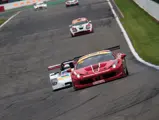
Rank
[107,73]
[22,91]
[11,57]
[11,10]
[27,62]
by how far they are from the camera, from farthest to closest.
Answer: [11,10] → [11,57] → [27,62] → [22,91] → [107,73]

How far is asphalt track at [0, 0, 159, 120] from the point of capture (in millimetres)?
12344

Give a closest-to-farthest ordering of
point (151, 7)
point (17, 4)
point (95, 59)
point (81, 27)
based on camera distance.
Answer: point (95, 59) → point (81, 27) → point (151, 7) → point (17, 4)

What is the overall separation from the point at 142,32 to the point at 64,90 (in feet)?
49.9

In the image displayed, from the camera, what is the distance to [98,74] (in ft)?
53.3

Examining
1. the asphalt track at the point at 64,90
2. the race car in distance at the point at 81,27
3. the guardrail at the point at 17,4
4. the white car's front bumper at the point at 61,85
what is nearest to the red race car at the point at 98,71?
the asphalt track at the point at 64,90

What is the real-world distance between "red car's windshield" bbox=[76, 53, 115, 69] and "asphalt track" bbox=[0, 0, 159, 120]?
102 centimetres

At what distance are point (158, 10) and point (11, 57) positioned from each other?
1030cm

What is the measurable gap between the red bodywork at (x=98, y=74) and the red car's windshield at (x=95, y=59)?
46cm

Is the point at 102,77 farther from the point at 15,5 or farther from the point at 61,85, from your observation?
the point at 15,5

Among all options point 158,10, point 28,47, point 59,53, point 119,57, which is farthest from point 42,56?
point 119,57

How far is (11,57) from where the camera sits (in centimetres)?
3331

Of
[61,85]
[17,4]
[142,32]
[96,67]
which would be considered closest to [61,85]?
[61,85]

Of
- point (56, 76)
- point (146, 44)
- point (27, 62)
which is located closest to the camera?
point (56, 76)

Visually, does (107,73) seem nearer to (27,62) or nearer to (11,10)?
(27,62)
